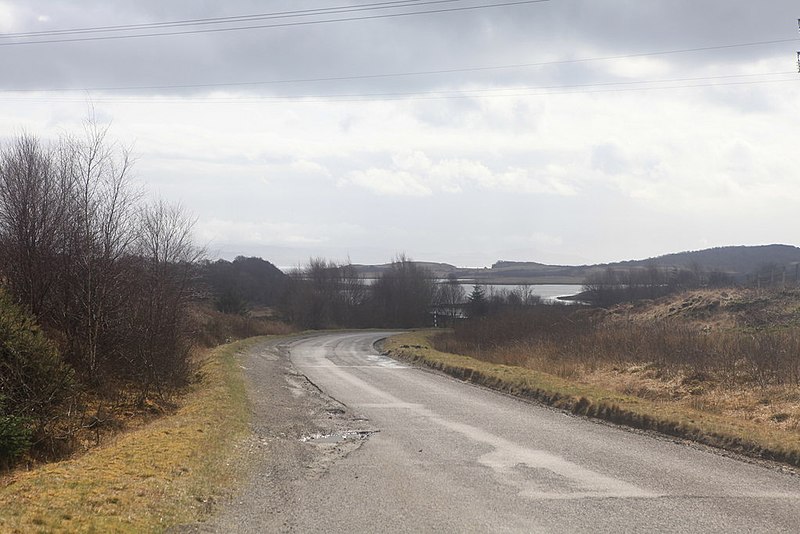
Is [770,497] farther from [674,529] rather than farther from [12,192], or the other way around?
[12,192]

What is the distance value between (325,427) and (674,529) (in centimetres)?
854

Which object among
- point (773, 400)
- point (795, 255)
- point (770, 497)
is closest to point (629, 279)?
point (795, 255)

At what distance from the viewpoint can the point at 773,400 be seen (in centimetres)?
1487

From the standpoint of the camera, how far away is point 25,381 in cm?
1252

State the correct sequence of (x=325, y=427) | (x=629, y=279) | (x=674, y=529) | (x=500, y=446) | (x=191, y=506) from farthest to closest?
1. (x=629, y=279)
2. (x=325, y=427)
3. (x=500, y=446)
4. (x=191, y=506)
5. (x=674, y=529)

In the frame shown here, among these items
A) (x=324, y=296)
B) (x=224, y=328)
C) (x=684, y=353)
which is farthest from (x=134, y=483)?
(x=324, y=296)

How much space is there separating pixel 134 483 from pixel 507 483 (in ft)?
14.9

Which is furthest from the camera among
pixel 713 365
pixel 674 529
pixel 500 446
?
pixel 713 365

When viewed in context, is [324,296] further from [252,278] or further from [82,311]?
[82,311]

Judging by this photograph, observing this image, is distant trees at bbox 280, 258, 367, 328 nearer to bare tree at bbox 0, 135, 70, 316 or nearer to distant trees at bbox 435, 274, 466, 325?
distant trees at bbox 435, 274, 466, 325

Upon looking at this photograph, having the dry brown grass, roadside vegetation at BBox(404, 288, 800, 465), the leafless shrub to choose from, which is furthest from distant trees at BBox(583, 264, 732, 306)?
the leafless shrub

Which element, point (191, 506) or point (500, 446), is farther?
point (500, 446)

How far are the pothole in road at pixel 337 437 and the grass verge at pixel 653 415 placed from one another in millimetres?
5049

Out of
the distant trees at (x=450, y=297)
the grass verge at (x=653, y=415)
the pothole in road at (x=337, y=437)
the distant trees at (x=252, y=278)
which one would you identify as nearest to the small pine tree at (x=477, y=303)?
the distant trees at (x=450, y=297)
